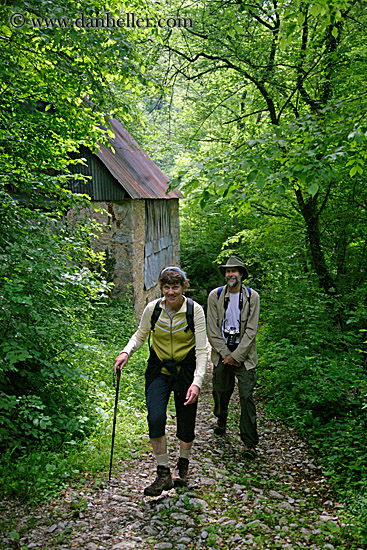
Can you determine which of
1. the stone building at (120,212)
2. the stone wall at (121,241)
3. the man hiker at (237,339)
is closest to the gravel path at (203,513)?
the man hiker at (237,339)

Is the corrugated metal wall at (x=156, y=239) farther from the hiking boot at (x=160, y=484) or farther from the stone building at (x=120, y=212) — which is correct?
the hiking boot at (x=160, y=484)

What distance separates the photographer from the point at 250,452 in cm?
543

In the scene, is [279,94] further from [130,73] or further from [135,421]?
[135,421]

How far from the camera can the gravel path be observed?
3.61m

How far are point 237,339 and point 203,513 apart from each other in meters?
2.07

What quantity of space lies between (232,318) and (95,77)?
3326 millimetres

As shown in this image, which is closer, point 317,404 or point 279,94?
point 317,404

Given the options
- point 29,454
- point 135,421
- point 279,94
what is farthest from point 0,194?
point 279,94

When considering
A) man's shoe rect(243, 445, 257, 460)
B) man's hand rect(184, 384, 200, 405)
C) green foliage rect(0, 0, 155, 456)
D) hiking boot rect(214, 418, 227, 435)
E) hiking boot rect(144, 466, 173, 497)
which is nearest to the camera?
man's hand rect(184, 384, 200, 405)

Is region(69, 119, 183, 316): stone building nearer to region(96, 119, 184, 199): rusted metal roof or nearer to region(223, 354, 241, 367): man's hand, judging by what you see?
region(96, 119, 184, 199): rusted metal roof

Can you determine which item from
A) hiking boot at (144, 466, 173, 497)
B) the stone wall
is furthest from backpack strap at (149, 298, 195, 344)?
the stone wall

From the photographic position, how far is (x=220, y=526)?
3.88 meters

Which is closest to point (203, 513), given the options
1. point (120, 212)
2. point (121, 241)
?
point (121, 241)

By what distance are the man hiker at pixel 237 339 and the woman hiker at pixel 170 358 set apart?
125cm
